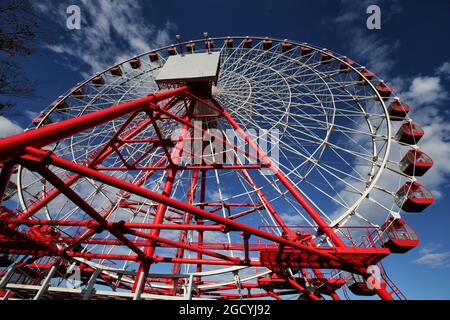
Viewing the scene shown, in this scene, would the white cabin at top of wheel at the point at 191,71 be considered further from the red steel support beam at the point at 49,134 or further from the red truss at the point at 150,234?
the red steel support beam at the point at 49,134

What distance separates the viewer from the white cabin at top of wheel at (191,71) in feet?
45.6

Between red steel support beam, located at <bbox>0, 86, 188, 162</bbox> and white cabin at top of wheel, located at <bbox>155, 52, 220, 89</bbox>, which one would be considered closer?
red steel support beam, located at <bbox>0, 86, 188, 162</bbox>

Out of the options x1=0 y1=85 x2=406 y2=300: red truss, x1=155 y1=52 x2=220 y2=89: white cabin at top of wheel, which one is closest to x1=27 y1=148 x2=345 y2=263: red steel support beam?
x1=0 y1=85 x2=406 y2=300: red truss

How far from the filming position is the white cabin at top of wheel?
45.6 ft

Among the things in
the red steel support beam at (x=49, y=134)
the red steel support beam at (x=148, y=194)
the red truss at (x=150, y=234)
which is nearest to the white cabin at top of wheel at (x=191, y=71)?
the red truss at (x=150, y=234)

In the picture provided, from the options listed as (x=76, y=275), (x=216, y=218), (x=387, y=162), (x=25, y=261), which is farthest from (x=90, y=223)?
(x=387, y=162)

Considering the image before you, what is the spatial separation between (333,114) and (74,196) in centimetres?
1208

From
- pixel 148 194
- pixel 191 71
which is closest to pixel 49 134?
pixel 148 194

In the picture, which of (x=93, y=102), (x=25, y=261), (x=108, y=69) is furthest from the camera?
(x=108, y=69)

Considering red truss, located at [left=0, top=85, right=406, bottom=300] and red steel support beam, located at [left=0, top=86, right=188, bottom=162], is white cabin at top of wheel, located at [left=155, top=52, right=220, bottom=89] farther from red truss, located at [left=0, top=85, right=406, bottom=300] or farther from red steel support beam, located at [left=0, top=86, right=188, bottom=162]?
red steel support beam, located at [left=0, top=86, right=188, bottom=162]

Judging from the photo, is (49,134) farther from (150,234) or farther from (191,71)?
(191,71)

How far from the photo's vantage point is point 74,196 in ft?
20.1
